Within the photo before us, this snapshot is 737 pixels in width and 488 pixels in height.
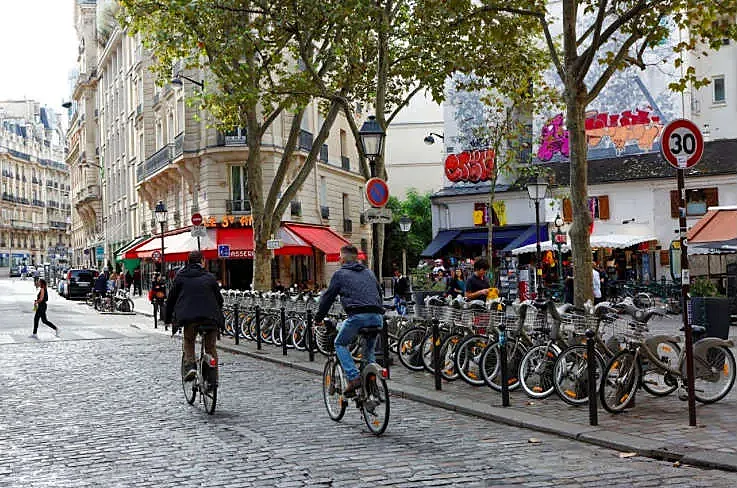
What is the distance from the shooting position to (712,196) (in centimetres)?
3356

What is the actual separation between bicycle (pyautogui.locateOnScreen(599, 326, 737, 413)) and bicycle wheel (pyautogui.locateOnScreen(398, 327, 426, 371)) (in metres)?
4.11

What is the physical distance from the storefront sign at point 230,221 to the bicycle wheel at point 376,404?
2902 cm

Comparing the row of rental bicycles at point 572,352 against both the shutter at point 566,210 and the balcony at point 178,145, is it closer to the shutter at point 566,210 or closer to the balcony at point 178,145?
the shutter at point 566,210

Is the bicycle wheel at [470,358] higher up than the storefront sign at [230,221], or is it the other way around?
the storefront sign at [230,221]

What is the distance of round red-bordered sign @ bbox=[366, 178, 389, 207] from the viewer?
1407 cm

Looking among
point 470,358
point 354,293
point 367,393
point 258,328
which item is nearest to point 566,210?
point 258,328

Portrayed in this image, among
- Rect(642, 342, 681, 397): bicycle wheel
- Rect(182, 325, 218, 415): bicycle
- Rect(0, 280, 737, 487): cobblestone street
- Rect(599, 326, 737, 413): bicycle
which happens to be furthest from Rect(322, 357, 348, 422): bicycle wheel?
Rect(642, 342, 681, 397): bicycle wheel

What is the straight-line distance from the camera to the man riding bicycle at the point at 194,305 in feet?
32.6

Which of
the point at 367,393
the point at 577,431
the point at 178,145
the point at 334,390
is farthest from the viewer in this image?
the point at 178,145

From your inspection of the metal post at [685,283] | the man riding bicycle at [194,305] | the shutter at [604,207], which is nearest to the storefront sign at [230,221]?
the shutter at [604,207]

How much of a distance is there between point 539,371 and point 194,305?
3859 mm

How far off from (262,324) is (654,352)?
11.3m

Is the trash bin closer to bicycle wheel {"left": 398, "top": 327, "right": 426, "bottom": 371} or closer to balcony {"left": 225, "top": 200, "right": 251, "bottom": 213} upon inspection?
bicycle wheel {"left": 398, "top": 327, "right": 426, "bottom": 371}

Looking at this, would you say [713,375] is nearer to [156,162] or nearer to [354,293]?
[354,293]
